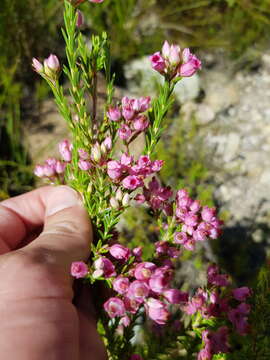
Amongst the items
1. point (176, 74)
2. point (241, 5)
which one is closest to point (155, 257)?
point (176, 74)

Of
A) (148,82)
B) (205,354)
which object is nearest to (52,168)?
(205,354)

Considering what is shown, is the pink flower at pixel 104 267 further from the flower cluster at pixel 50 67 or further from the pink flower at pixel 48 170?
the flower cluster at pixel 50 67

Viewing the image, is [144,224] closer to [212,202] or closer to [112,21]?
[212,202]

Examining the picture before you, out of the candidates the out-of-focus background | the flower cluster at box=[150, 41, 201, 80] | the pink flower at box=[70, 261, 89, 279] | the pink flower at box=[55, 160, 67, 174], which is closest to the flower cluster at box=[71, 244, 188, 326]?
the pink flower at box=[70, 261, 89, 279]

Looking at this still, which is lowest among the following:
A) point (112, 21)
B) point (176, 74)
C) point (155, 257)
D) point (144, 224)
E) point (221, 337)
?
point (144, 224)

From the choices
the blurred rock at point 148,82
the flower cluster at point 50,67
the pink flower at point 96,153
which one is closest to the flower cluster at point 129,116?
the pink flower at point 96,153

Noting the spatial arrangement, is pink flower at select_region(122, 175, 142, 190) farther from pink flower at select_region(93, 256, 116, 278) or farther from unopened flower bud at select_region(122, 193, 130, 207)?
pink flower at select_region(93, 256, 116, 278)

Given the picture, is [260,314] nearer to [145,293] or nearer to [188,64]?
[145,293]
